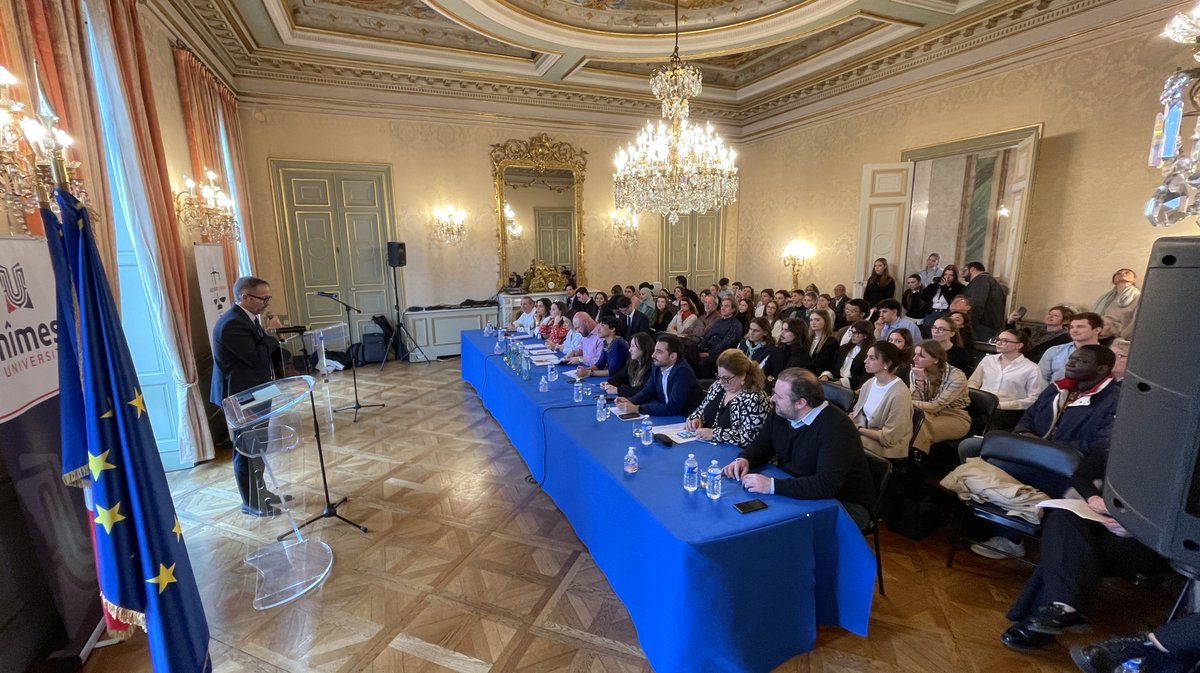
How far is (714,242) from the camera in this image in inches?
412

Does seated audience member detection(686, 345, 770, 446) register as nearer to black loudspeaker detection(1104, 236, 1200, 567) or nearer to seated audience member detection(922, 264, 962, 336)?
black loudspeaker detection(1104, 236, 1200, 567)

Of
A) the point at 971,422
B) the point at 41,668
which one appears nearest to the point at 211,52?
the point at 41,668

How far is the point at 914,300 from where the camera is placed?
6805 mm

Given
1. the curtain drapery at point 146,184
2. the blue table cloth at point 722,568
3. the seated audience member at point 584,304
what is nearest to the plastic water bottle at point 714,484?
the blue table cloth at point 722,568

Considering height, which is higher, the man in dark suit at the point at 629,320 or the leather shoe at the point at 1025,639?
the man in dark suit at the point at 629,320

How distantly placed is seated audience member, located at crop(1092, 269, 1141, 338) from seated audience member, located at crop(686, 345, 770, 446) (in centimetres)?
453

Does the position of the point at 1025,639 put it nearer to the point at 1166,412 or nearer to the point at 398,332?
the point at 1166,412

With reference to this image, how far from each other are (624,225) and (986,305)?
5.90 metres

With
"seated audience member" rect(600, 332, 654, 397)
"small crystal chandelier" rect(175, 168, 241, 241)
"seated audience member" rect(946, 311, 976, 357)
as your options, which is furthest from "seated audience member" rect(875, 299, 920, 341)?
"small crystal chandelier" rect(175, 168, 241, 241)

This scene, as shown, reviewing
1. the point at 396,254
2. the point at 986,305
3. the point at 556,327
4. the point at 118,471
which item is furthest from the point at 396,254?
the point at 986,305

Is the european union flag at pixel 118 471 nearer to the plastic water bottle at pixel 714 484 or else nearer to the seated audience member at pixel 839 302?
the plastic water bottle at pixel 714 484

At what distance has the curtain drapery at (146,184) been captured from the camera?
3.56m

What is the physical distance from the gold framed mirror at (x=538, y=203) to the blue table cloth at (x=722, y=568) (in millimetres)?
6977

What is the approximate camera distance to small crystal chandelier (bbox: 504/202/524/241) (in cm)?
884
